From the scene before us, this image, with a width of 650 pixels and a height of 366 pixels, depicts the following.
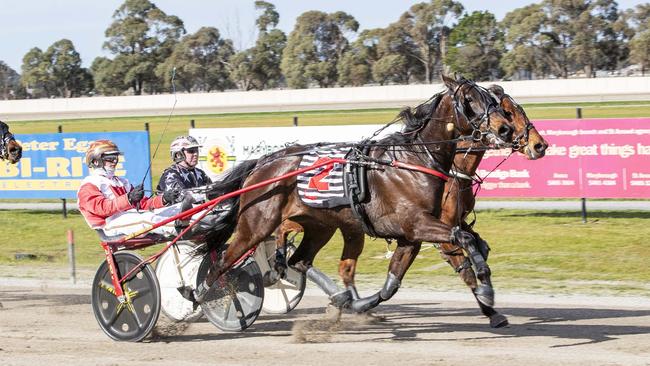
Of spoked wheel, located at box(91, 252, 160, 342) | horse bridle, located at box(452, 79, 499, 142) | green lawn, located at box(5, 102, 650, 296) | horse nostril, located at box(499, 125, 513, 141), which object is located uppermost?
horse bridle, located at box(452, 79, 499, 142)

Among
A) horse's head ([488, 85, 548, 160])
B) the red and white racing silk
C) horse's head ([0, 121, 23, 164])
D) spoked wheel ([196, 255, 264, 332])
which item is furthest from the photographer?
horse's head ([0, 121, 23, 164])

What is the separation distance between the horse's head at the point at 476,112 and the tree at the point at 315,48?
6376 cm

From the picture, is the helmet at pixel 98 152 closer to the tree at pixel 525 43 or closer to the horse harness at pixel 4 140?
the horse harness at pixel 4 140

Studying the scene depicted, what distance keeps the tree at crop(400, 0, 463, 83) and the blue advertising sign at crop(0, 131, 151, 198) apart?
5356cm

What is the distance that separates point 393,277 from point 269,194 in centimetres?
131

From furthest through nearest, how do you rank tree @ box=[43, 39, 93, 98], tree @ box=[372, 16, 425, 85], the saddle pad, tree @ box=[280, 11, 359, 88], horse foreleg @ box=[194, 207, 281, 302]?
tree @ box=[43, 39, 93, 98]
tree @ box=[280, 11, 359, 88]
tree @ box=[372, 16, 425, 85]
horse foreleg @ box=[194, 207, 281, 302]
the saddle pad

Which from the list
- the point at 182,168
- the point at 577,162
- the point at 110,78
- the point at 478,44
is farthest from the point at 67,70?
the point at 182,168

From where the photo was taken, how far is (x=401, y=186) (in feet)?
26.9

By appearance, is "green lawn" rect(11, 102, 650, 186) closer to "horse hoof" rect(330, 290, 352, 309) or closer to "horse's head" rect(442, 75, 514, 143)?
"horse hoof" rect(330, 290, 352, 309)

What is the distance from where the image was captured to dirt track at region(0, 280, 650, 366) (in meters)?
7.62

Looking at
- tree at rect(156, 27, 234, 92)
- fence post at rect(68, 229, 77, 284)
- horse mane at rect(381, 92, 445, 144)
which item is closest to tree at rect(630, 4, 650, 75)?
tree at rect(156, 27, 234, 92)

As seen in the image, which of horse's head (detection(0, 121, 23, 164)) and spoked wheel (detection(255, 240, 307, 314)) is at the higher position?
horse's head (detection(0, 121, 23, 164))

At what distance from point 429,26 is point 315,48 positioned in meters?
8.39

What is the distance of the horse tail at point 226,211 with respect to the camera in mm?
9000
